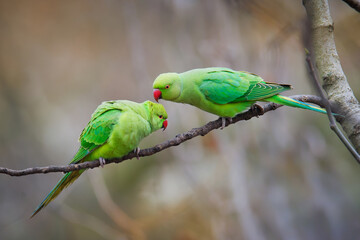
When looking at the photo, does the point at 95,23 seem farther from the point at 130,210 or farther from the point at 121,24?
the point at 130,210

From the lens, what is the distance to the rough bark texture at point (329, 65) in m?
1.68

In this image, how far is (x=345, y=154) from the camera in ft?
19.6

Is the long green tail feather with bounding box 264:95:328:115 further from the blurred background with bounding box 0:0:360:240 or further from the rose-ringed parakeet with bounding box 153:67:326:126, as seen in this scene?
the blurred background with bounding box 0:0:360:240

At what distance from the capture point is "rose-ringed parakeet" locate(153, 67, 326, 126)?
9.31 feet

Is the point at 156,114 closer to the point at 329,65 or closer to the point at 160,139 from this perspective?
the point at 329,65

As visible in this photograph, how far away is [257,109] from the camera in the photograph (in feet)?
9.01

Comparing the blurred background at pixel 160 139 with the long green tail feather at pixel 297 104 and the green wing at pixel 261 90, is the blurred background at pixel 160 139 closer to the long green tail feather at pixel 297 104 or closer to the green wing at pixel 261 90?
the green wing at pixel 261 90

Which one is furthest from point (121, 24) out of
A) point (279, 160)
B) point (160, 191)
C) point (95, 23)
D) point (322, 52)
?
point (322, 52)

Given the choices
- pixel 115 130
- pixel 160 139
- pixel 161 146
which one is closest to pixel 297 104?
pixel 161 146

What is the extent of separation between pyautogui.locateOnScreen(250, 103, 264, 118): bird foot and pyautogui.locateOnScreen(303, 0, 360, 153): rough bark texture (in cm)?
82

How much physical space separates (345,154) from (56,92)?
17.3 feet

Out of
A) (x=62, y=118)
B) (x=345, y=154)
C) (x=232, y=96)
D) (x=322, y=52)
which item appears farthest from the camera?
(x=62, y=118)

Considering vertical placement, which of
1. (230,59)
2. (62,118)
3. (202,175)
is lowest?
(202,175)

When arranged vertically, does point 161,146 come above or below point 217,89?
below
